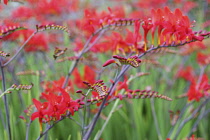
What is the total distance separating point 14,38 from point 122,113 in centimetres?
91

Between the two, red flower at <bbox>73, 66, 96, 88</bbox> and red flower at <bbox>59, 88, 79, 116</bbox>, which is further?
red flower at <bbox>73, 66, 96, 88</bbox>

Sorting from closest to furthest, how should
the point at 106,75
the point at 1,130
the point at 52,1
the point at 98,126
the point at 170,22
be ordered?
1. the point at 170,22
2. the point at 1,130
3. the point at 98,126
4. the point at 106,75
5. the point at 52,1

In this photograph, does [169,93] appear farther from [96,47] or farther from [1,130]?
[1,130]

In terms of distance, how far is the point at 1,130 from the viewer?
4.69 feet

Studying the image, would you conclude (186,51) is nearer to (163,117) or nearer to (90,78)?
(163,117)

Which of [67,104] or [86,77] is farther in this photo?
[86,77]

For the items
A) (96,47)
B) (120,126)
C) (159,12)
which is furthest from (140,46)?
(120,126)

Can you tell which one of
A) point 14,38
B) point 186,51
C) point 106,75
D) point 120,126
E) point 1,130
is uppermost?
point 14,38

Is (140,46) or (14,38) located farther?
(14,38)

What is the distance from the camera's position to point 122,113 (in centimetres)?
184

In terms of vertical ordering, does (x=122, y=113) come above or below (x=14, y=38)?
below

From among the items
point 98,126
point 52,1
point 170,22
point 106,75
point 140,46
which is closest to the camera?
point 170,22

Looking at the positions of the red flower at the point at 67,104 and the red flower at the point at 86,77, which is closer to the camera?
the red flower at the point at 67,104

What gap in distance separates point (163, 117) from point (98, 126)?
0.48m
